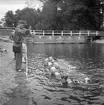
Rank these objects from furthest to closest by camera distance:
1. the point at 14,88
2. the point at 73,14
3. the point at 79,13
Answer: the point at 73,14, the point at 79,13, the point at 14,88

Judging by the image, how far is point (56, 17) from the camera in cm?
5981

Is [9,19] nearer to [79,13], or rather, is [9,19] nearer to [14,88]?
[79,13]

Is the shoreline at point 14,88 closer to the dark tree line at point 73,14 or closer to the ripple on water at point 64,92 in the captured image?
the ripple on water at point 64,92

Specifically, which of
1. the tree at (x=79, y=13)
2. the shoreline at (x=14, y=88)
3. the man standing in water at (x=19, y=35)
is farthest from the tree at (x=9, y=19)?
the shoreline at (x=14, y=88)

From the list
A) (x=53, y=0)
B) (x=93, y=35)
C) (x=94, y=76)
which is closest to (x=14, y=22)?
(x=53, y=0)

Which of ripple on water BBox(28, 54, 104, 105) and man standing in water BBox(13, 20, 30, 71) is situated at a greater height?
man standing in water BBox(13, 20, 30, 71)

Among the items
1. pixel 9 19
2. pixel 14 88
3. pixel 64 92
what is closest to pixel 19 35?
pixel 14 88

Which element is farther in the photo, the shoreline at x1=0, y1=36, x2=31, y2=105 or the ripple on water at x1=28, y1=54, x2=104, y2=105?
the ripple on water at x1=28, y1=54, x2=104, y2=105

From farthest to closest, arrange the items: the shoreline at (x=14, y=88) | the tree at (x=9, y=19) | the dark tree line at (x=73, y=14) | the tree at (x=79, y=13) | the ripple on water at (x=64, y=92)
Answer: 1. the tree at (x=9, y=19)
2. the dark tree line at (x=73, y=14)
3. the tree at (x=79, y=13)
4. the ripple on water at (x=64, y=92)
5. the shoreline at (x=14, y=88)

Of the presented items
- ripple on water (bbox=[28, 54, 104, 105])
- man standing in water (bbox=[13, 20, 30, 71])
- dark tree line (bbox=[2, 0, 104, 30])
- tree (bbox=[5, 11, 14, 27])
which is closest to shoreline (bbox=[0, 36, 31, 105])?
ripple on water (bbox=[28, 54, 104, 105])

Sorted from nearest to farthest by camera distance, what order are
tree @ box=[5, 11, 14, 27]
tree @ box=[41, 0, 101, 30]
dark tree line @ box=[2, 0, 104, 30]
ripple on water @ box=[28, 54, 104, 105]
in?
ripple on water @ box=[28, 54, 104, 105] → tree @ box=[41, 0, 101, 30] → dark tree line @ box=[2, 0, 104, 30] → tree @ box=[5, 11, 14, 27]

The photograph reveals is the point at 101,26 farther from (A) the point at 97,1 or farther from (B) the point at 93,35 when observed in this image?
(B) the point at 93,35

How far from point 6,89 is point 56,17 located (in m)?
52.3

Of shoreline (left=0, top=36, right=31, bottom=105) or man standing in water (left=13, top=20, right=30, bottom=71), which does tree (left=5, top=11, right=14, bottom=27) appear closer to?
man standing in water (left=13, top=20, right=30, bottom=71)
